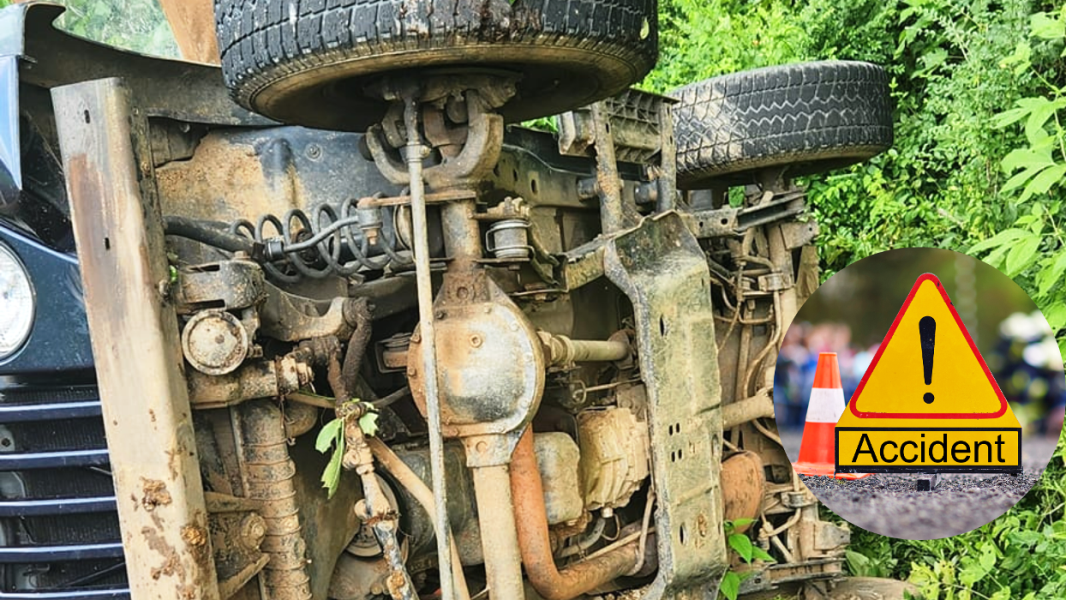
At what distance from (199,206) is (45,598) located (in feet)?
3.14

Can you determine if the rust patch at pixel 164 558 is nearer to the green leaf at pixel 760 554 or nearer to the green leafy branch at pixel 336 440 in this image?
the green leafy branch at pixel 336 440

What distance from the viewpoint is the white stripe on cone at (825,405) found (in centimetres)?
376

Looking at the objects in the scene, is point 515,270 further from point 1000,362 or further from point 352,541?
point 1000,362

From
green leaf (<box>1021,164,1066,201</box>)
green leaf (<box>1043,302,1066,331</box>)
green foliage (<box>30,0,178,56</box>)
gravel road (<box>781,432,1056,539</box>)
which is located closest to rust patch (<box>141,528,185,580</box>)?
green foliage (<box>30,0,178,56</box>)

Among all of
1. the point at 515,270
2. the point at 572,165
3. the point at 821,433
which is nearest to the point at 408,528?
the point at 515,270

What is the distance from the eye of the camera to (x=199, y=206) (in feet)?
8.84

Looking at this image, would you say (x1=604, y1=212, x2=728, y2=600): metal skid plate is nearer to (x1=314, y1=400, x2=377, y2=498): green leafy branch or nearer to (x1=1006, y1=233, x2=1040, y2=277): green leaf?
(x1=314, y1=400, x2=377, y2=498): green leafy branch

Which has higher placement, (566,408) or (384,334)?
(384,334)

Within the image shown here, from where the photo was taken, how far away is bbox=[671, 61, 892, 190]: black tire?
4160mm

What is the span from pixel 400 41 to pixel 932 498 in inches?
103

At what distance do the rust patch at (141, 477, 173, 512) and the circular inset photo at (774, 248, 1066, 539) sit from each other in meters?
2.38

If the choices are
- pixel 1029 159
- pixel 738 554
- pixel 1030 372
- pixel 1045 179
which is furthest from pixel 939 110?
pixel 738 554

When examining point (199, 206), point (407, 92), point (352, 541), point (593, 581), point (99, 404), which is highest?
point (407, 92)

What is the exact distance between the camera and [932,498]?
3771 mm
